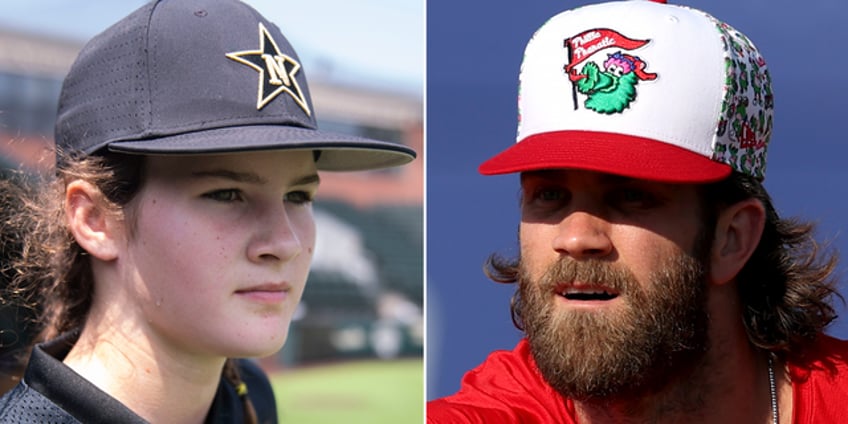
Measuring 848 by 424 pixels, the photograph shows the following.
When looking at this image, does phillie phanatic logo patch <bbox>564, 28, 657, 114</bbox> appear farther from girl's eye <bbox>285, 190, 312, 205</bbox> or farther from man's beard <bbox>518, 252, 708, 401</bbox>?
girl's eye <bbox>285, 190, 312, 205</bbox>

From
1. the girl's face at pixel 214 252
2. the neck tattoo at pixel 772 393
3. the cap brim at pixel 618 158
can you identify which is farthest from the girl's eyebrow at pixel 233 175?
the neck tattoo at pixel 772 393

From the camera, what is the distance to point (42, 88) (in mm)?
12055

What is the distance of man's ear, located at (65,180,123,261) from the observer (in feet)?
Result: 6.38

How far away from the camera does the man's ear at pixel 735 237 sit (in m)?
2.32

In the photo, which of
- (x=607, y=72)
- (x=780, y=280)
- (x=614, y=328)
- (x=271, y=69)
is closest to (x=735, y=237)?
(x=780, y=280)

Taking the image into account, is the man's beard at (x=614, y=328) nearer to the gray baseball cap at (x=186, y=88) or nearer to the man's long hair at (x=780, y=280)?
the man's long hair at (x=780, y=280)

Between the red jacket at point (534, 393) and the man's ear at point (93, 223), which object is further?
the red jacket at point (534, 393)

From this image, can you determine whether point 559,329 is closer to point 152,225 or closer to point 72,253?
point 152,225

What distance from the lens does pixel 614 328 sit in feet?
7.11

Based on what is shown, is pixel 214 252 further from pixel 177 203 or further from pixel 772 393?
pixel 772 393

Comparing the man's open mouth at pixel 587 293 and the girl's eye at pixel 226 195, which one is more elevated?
the girl's eye at pixel 226 195

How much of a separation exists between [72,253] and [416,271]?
52.4 feet

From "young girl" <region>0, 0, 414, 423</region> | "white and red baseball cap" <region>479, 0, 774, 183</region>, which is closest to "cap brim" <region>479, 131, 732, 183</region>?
"white and red baseball cap" <region>479, 0, 774, 183</region>

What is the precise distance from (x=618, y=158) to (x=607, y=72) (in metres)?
0.21
